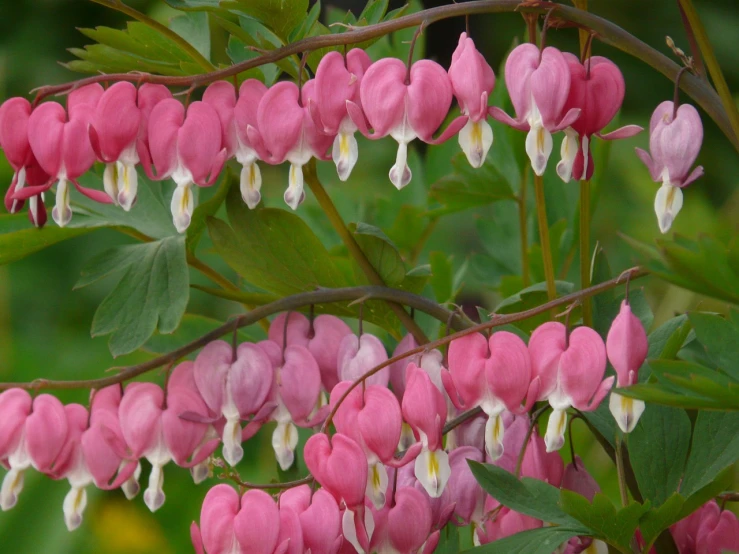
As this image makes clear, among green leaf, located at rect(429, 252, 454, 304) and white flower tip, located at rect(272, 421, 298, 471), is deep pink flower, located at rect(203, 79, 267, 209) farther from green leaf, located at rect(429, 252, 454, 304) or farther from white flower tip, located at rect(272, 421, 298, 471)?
green leaf, located at rect(429, 252, 454, 304)

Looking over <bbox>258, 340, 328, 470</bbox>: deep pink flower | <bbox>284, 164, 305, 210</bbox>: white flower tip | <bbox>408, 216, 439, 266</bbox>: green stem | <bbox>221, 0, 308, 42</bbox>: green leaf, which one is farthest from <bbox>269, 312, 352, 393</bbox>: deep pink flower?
<bbox>408, 216, 439, 266</bbox>: green stem

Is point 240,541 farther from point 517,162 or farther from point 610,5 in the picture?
point 610,5

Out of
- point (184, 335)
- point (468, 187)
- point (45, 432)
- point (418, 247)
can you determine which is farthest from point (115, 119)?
point (418, 247)

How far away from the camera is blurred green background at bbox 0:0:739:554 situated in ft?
4.15

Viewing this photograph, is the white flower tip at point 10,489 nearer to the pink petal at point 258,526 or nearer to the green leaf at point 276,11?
the pink petal at point 258,526

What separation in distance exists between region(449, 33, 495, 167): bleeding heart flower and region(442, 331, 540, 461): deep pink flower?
0.41 ft

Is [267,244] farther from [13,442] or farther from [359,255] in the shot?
[13,442]

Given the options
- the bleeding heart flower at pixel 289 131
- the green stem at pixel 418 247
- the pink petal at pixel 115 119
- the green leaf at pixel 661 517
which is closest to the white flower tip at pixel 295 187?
the bleeding heart flower at pixel 289 131

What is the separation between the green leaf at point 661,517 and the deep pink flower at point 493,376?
0.35 feet

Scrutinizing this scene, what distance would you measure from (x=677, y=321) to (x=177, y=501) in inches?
40.8

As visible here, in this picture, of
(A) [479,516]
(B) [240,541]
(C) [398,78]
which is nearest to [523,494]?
(A) [479,516]

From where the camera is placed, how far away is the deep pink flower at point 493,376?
24.8 inches

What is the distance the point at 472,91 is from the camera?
62 centimetres

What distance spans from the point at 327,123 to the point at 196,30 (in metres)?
0.28
